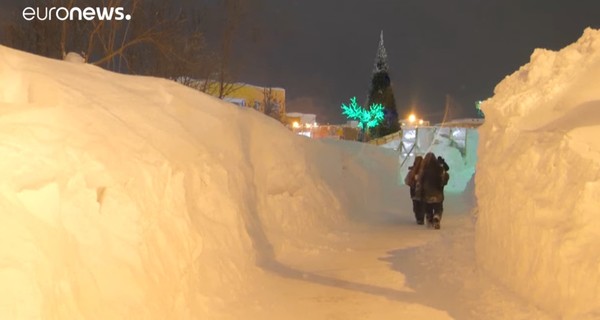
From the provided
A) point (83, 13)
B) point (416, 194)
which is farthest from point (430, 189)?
point (83, 13)

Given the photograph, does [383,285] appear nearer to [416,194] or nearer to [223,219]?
[223,219]

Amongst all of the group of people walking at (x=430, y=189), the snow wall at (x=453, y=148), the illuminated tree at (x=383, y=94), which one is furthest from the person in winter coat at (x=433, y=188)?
the illuminated tree at (x=383, y=94)

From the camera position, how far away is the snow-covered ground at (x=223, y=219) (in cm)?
436

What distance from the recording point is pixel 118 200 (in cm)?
516

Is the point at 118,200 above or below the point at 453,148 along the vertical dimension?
below

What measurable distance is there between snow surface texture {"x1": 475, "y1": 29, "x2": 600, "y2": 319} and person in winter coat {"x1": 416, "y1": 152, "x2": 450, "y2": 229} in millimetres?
4603

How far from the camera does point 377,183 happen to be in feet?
73.8

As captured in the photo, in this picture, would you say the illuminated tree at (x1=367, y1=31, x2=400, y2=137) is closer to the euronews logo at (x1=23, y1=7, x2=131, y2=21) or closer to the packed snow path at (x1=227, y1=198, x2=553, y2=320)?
the euronews logo at (x1=23, y1=7, x2=131, y2=21)

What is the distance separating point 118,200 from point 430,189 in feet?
32.4

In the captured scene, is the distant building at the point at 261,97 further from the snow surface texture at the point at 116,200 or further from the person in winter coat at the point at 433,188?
the snow surface texture at the point at 116,200

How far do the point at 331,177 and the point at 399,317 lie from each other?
34.2 ft

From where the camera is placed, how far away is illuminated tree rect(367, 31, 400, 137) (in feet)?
163

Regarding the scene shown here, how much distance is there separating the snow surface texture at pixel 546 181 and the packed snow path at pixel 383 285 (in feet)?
1.20

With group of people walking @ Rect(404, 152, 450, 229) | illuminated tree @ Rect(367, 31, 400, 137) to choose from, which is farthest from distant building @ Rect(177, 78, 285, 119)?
group of people walking @ Rect(404, 152, 450, 229)
